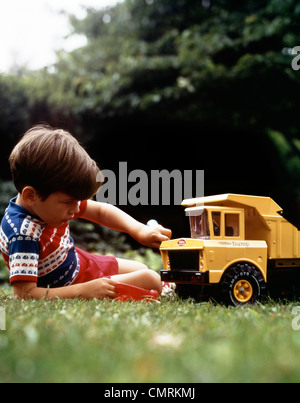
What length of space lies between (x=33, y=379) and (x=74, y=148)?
2017 mm

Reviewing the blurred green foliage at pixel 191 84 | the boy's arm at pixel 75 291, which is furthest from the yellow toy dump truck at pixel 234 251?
the blurred green foliage at pixel 191 84

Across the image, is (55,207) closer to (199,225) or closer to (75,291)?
(75,291)

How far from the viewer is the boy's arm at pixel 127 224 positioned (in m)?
3.35

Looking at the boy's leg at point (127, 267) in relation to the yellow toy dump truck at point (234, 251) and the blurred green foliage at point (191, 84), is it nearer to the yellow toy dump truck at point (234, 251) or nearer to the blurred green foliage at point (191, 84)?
the yellow toy dump truck at point (234, 251)

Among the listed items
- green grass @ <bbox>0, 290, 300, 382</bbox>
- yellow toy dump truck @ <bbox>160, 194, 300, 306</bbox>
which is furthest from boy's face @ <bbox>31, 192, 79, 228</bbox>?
green grass @ <bbox>0, 290, 300, 382</bbox>

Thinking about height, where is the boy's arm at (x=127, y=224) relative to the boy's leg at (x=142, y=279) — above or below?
above

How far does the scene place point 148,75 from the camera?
757 cm

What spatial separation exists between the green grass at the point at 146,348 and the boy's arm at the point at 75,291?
0.66 metres

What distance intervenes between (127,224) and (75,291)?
29.9 inches

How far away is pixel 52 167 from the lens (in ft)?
9.55

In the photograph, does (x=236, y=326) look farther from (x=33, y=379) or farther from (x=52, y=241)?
A: (x=52, y=241)

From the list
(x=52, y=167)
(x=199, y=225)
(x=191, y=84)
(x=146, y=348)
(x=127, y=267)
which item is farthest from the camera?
(x=191, y=84)

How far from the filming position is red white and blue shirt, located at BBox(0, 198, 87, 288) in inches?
113

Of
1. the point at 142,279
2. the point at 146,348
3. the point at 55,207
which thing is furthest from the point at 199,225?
the point at 146,348
